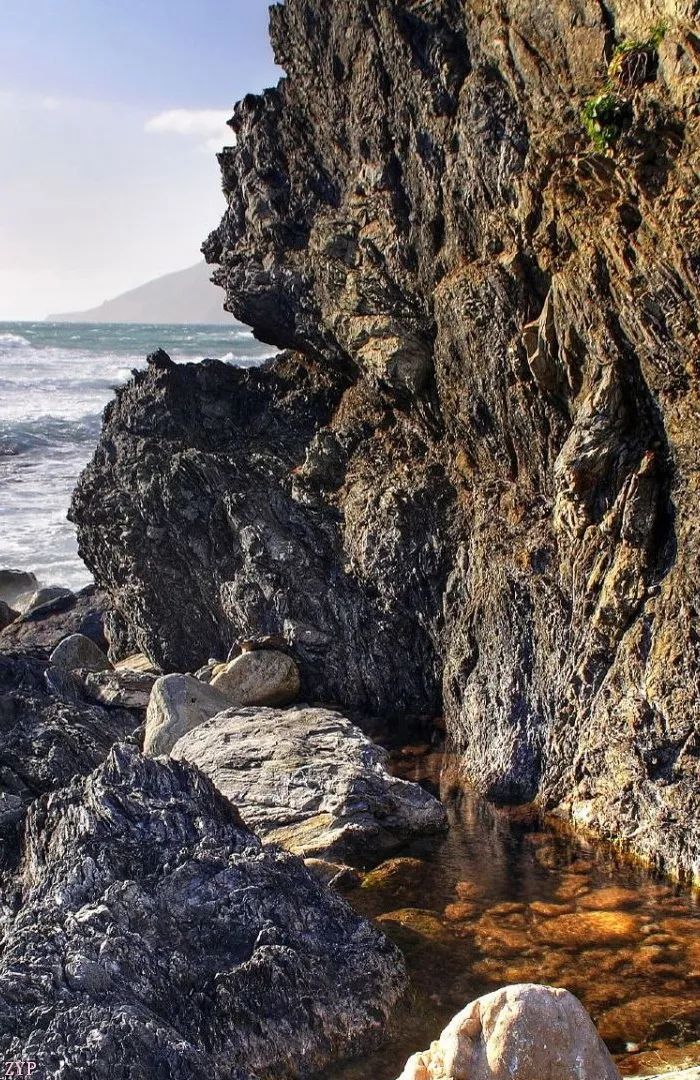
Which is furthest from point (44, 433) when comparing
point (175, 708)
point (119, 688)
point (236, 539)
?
point (175, 708)

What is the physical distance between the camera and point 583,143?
950 cm

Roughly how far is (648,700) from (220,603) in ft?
23.4

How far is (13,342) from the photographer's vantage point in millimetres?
78000

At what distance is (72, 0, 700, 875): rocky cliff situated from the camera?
904 centimetres

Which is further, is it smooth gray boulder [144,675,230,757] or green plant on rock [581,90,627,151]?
smooth gray boulder [144,675,230,757]

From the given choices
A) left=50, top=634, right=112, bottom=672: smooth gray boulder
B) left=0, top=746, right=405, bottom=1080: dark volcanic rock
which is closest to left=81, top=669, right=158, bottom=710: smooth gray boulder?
left=50, top=634, right=112, bottom=672: smooth gray boulder

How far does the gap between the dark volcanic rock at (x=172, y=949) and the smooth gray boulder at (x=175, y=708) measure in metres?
3.91

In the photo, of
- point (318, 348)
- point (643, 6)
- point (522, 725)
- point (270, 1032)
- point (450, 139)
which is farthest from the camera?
point (318, 348)

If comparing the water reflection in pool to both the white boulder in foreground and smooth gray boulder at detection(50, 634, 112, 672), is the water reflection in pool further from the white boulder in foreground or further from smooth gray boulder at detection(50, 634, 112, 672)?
smooth gray boulder at detection(50, 634, 112, 672)

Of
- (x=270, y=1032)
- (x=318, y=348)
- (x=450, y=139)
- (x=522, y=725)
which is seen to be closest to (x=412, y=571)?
(x=522, y=725)

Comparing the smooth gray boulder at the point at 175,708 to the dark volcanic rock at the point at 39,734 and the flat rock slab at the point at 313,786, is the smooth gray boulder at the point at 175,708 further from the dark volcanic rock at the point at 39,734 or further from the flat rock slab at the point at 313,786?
the flat rock slab at the point at 313,786

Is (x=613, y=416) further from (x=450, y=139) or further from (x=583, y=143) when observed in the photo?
(x=450, y=139)

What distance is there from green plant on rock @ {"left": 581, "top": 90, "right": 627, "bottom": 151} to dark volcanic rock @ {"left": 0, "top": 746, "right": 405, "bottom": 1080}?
21.3 feet

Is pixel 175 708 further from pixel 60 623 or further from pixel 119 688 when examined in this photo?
pixel 60 623
